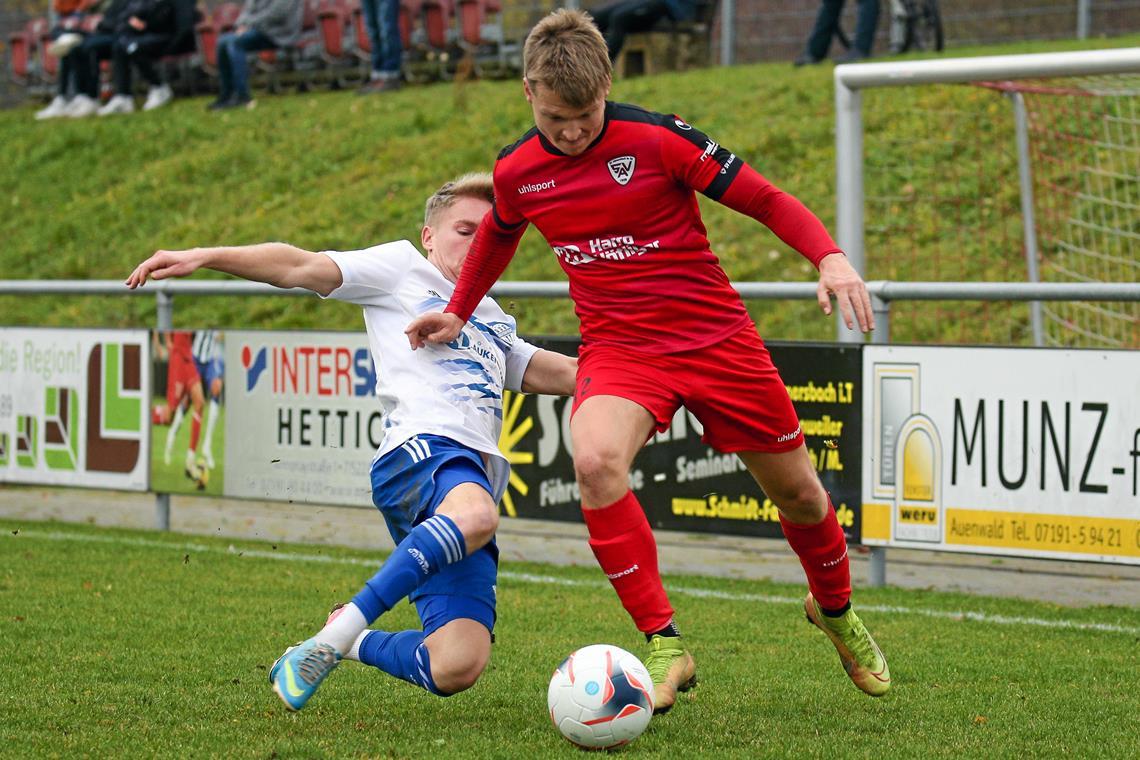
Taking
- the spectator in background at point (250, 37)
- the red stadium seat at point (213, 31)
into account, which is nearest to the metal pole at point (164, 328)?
the spectator in background at point (250, 37)

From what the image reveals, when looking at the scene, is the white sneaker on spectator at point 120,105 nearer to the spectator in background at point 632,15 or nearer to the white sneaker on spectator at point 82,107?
Result: the white sneaker on spectator at point 82,107

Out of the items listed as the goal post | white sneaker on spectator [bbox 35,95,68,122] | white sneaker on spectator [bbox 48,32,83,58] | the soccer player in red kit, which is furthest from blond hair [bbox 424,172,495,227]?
white sneaker on spectator [bbox 35,95,68,122]

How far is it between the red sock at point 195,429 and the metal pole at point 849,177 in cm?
386

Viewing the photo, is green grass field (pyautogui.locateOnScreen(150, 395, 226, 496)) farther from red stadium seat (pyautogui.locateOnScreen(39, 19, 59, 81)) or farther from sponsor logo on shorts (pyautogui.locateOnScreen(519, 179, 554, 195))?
red stadium seat (pyautogui.locateOnScreen(39, 19, 59, 81))

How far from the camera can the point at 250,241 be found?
16359mm

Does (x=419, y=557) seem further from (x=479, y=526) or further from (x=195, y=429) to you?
(x=195, y=429)

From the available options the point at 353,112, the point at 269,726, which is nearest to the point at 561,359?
the point at 269,726

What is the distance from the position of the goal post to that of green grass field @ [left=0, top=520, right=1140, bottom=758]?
4168 millimetres

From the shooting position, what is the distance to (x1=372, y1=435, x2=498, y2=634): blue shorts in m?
4.73

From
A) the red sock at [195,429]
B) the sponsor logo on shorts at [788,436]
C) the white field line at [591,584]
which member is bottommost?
the white field line at [591,584]

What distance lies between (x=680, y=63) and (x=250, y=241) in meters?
5.38

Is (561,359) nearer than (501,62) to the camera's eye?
Yes

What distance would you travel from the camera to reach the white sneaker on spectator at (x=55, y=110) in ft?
74.6

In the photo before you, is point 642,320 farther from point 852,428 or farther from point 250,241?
point 250,241
